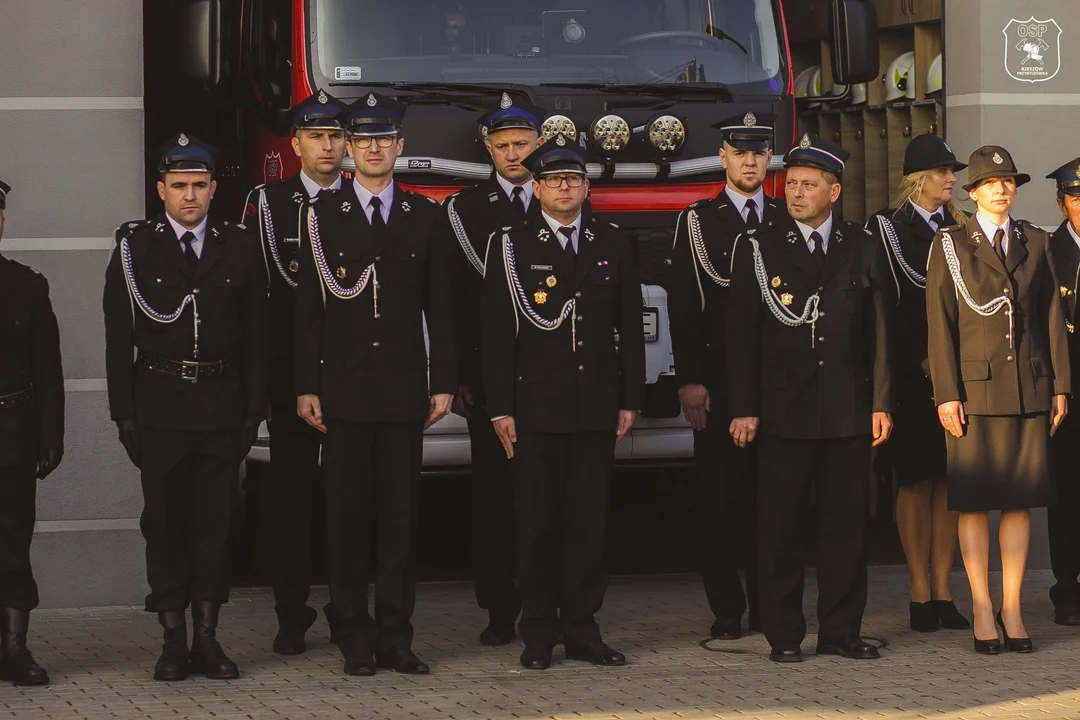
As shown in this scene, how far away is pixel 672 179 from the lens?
899 centimetres

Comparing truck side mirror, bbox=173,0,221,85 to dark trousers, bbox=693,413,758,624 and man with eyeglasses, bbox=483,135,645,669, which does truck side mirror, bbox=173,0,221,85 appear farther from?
dark trousers, bbox=693,413,758,624

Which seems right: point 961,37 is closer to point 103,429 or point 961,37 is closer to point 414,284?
point 414,284

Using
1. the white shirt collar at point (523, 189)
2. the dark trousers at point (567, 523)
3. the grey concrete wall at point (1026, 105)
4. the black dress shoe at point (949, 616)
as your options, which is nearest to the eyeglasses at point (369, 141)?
the white shirt collar at point (523, 189)

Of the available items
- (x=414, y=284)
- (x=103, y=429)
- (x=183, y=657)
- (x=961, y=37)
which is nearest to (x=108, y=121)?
(x=103, y=429)

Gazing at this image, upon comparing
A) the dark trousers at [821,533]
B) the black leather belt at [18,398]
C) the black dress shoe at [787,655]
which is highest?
the black leather belt at [18,398]

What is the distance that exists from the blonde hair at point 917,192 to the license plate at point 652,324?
1210mm

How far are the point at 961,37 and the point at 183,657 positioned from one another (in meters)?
5.07

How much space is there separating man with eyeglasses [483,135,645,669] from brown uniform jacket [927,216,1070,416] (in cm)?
120

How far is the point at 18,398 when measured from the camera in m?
7.16

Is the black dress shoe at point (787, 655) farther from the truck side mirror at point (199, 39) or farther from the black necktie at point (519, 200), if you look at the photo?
the truck side mirror at point (199, 39)

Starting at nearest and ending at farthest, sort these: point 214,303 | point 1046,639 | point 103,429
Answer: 1. point 214,303
2. point 1046,639
3. point 103,429

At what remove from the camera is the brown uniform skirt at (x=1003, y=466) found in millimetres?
7566

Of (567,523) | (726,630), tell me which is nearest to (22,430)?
(567,523)

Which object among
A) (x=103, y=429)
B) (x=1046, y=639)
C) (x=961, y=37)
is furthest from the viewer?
(x=961, y=37)
